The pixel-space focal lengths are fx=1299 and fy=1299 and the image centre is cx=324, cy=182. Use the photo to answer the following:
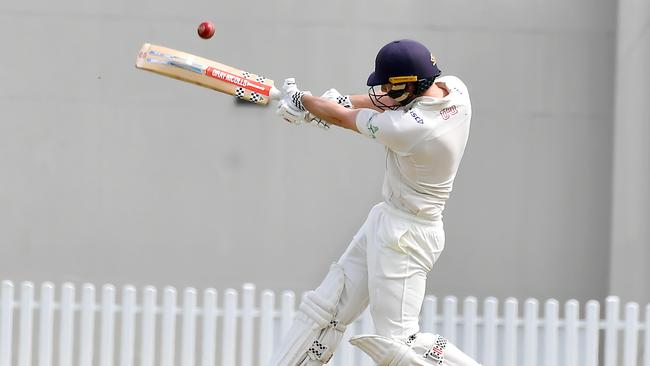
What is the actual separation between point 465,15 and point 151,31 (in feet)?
6.50

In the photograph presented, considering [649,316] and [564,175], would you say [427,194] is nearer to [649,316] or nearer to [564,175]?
[649,316]

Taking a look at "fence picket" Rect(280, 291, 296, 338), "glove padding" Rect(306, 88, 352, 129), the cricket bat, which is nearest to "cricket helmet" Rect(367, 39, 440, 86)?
"glove padding" Rect(306, 88, 352, 129)

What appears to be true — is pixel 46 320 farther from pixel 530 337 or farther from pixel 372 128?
pixel 372 128

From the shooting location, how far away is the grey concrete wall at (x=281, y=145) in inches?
323

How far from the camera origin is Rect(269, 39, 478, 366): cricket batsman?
4.88 m

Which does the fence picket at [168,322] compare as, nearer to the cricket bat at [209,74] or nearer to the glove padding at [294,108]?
the cricket bat at [209,74]

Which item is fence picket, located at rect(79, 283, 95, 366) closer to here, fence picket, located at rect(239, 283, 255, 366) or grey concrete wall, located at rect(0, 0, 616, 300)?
fence picket, located at rect(239, 283, 255, 366)

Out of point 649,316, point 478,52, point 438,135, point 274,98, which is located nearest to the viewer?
point 438,135

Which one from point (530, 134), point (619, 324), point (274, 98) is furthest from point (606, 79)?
point (274, 98)

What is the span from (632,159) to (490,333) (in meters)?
1.55

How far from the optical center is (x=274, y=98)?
542 cm

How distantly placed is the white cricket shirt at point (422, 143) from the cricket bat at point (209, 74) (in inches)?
23.8

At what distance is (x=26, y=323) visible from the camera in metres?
7.09

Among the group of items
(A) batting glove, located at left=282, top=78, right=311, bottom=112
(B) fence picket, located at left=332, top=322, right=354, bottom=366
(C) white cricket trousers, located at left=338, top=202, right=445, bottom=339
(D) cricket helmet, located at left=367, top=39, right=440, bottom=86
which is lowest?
(B) fence picket, located at left=332, top=322, right=354, bottom=366
